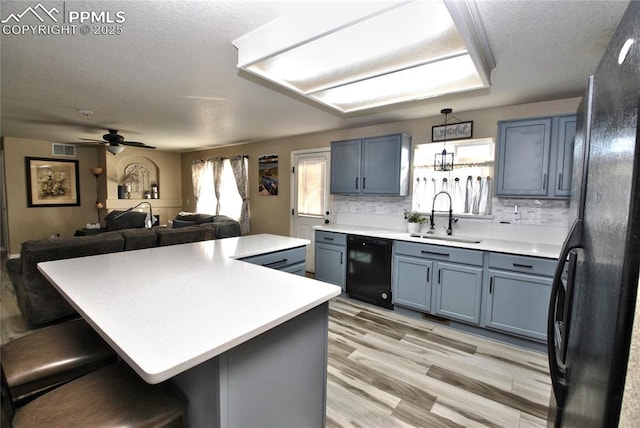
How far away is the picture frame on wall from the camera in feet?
19.3

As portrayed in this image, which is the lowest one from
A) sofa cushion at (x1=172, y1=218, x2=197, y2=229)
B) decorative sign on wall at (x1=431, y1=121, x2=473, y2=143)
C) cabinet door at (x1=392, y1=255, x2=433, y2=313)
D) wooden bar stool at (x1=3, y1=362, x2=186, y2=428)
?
cabinet door at (x1=392, y1=255, x2=433, y2=313)

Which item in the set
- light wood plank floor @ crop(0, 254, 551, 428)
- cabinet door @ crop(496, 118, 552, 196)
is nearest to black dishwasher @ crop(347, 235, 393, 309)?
light wood plank floor @ crop(0, 254, 551, 428)

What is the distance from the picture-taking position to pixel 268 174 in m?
5.55

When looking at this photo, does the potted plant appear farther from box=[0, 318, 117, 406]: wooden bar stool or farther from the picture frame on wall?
the picture frame on wall

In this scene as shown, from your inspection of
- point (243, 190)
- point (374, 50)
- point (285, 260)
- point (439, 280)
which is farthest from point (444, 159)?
point (243, 190)

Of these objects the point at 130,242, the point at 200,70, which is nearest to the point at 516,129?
the point at 200,70

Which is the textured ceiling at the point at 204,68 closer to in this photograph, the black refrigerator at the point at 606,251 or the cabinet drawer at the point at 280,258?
the black refrigerator at the point at 606,251

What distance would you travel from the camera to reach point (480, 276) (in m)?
2.76

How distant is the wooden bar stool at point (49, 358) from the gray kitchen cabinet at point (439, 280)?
2.68 meters

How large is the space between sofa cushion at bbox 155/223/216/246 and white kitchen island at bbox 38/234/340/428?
1.70m

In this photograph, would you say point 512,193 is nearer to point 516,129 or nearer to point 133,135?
point 516,129

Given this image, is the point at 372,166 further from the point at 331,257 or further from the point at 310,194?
the point at 310,194

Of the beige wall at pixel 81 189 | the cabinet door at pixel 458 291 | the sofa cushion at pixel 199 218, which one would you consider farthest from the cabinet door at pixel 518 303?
the beige wall at pixel 81 189

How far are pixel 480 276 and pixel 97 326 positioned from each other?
293 centimetres
